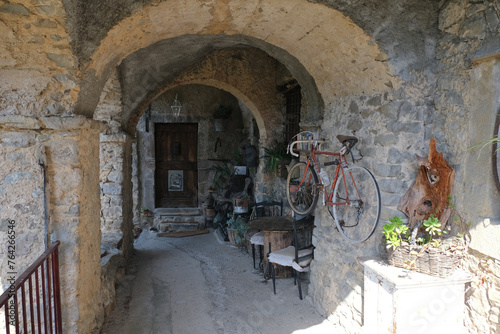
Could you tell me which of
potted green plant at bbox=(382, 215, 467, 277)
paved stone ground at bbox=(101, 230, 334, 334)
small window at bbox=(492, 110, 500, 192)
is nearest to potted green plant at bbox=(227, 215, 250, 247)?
paved stone ground at bbox=(101, 230, 334, 334)

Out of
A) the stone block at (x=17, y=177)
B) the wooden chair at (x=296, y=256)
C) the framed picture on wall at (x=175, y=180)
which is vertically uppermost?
the stone block at (x=17, y=177)

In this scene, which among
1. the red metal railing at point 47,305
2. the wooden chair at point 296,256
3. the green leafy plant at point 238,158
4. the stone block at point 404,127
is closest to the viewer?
the red metal railing at point 47,305

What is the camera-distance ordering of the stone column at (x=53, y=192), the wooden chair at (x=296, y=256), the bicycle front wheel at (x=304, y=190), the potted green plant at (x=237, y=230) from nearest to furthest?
the stone column at (x=53, y=192) < the bicycle front wheel at (x=304, y=190) < the wooden chair at (x=296, y=256) < the potted green plant at (x=237, y=230)

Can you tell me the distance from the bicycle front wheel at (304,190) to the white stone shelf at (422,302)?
4.84 ft

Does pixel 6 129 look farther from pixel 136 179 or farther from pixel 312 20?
pixel 136 179

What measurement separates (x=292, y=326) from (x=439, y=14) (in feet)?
10.5

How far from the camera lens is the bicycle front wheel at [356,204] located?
130 inches

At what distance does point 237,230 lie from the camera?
6.85 meters

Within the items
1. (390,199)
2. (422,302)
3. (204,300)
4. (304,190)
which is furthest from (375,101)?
(204,300)

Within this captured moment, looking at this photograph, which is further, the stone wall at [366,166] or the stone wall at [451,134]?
the stone wall at [366,166]

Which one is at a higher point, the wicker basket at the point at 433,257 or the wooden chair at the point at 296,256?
the wicker basket at the point at 433,257

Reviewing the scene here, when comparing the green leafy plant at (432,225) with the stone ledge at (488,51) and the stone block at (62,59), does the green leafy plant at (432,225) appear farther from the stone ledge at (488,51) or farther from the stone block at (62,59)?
the stone block at (62,59)

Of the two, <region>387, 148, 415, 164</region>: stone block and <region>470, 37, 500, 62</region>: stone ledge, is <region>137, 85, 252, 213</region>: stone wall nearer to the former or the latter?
<region>387, 148, 415, 164</region>: stone block

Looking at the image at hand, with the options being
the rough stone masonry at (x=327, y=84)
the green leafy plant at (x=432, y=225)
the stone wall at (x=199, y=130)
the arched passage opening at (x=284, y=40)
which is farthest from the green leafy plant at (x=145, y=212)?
the green leafy plant at (x=432, y=225)
